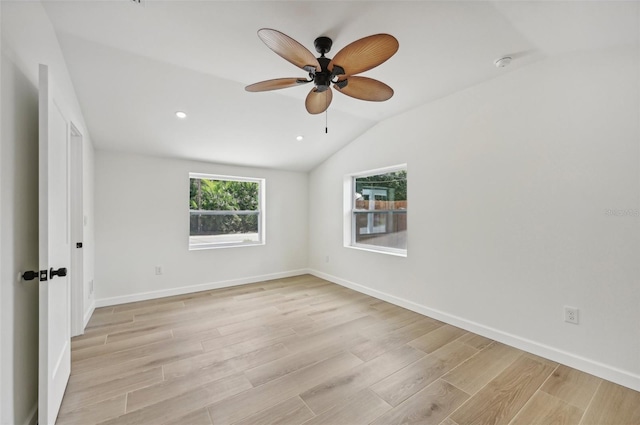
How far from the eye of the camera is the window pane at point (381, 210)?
373cm

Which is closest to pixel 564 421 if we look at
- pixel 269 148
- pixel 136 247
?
pixel 269 148

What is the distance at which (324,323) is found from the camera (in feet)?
9.96

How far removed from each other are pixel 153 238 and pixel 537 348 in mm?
4539

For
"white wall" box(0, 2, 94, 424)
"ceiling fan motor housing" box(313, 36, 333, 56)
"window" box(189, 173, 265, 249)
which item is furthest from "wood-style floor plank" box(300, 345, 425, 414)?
"window" box(189, 173, 265, 249)

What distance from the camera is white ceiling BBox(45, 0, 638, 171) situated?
5.77 ft

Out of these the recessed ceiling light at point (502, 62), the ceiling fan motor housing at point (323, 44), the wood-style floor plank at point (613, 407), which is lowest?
the wood-style floor plank at point (613, 407)

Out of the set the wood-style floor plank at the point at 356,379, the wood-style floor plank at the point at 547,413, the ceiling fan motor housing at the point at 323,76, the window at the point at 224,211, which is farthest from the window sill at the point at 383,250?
the ceiling fan motor housing at the point at 323,76

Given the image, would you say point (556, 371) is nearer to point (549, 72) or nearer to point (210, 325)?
point (549, 72)

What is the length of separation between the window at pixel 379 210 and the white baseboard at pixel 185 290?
59.7 inches

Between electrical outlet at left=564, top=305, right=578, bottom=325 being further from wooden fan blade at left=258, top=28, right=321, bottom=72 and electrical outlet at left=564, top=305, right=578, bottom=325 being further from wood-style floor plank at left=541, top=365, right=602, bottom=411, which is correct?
wooden fan blade at left=258, top=28, right=321, bottom=72

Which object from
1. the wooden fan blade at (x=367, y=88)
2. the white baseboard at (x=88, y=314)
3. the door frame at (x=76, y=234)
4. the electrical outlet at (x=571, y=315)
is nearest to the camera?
the wooden fan blade at (x=367, y=88)

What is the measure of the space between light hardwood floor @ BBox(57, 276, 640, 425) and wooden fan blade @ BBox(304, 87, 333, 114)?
2080mm

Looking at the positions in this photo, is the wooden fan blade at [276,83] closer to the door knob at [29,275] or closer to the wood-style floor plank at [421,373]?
the door knob at [29,275]

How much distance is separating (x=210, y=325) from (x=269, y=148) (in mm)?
2495
